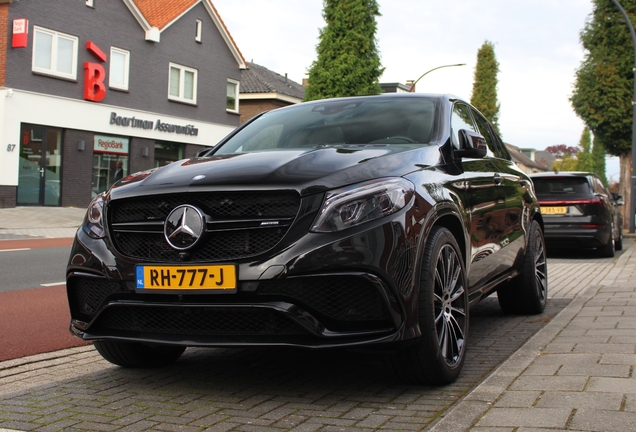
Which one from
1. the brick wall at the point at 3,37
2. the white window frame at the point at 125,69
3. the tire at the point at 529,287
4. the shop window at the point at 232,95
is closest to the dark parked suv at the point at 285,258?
the tire at the point at 529,287

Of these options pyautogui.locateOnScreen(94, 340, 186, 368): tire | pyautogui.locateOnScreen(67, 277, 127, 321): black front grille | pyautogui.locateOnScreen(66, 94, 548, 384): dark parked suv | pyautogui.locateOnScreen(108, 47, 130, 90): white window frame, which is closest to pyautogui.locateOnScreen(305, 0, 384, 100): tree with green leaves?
pyautogui.locateOnScreen(108, 47, 130, 90): white window frame

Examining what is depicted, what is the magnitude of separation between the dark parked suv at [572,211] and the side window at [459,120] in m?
7.77

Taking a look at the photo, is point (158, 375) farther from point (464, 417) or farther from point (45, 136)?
point (45, 136)

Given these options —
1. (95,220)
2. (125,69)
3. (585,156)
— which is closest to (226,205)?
(95,220)

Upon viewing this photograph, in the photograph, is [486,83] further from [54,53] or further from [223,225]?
[223,225]

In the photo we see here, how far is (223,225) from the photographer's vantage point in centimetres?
361

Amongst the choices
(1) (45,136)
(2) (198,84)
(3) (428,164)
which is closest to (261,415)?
(3) (428,164)

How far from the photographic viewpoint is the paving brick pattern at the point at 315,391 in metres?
3.35

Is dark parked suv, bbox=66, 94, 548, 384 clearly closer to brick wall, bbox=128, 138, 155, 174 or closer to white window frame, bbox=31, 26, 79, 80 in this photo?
white window frame, bbox=31, 26, 79, 80

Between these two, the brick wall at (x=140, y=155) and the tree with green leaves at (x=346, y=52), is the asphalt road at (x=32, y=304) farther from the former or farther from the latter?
the tree with green leaves at (x=346, y=52)

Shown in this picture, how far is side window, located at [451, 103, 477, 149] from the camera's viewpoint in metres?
5.03

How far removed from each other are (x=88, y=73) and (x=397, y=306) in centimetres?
2548

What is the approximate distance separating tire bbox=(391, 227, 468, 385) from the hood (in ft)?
1.52

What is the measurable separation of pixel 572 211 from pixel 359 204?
416 inches
